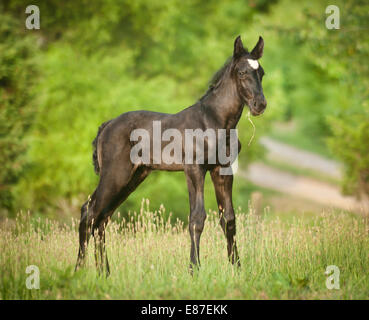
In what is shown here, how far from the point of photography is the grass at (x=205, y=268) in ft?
17.3

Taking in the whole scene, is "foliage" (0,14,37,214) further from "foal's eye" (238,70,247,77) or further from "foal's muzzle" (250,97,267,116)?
"foal's muzzle" (250,97,267,116)

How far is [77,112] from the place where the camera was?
48.0ft

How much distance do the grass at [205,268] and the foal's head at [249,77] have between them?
5.90ft

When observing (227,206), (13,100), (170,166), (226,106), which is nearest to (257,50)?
(226,106)

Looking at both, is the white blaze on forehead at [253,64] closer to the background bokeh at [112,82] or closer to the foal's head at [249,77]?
the foal's head at [249,77]

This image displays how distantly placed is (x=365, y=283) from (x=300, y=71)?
79.4ft

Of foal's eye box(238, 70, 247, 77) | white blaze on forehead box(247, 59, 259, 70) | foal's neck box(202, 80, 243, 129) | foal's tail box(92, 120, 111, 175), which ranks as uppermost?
white blaze on forehead box(247, 59, 259, 70)

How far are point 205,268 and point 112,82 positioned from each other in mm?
11065

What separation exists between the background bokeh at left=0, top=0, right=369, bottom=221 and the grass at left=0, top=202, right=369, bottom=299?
13.6ft

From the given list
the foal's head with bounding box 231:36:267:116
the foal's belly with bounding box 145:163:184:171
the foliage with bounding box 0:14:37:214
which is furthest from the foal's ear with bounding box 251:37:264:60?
the foliage with bounding box 0:14:37:214

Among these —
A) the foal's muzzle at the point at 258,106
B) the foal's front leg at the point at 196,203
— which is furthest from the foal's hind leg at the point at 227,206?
the foal's muzzle at the point at 258,106

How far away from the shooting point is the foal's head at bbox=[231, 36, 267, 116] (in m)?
5.55
